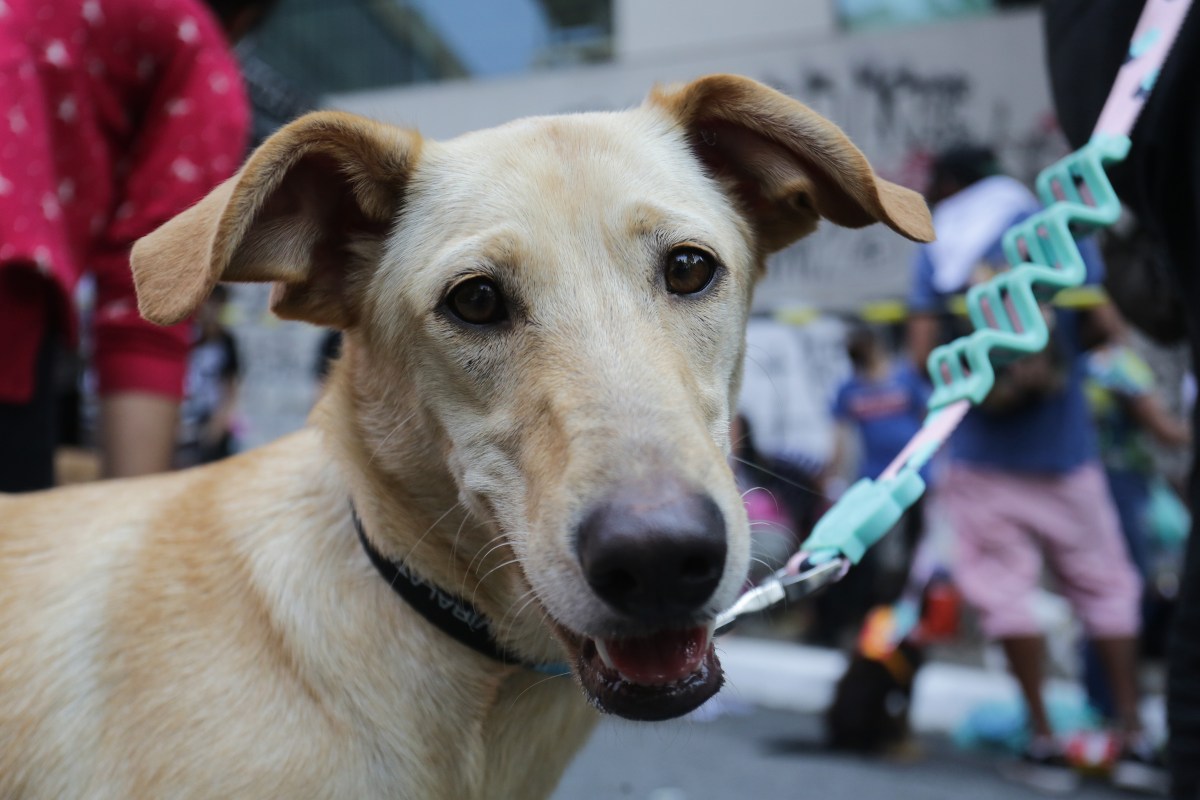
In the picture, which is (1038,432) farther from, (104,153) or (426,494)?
(104,153)

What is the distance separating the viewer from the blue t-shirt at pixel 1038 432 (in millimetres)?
4320

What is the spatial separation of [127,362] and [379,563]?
1.10 metres

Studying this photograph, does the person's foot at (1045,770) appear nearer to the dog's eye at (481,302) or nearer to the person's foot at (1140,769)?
the person's foot at (1140,769)

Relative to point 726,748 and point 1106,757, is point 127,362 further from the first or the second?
point 1106,757

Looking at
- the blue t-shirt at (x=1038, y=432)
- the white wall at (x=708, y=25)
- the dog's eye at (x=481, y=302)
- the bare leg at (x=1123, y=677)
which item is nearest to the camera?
the dog's eye at (x=481, y=302)

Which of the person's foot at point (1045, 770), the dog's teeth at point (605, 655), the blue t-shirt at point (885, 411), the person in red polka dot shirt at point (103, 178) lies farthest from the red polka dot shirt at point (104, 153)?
the blue t-shirt at point (885, 411)

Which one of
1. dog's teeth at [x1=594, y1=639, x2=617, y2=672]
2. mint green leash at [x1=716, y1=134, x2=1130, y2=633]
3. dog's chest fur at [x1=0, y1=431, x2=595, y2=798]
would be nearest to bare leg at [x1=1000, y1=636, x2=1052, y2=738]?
mint green leash at [x1=716, y1=134, x2=1130, y2=633]

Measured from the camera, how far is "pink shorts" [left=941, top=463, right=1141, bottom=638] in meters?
4.28

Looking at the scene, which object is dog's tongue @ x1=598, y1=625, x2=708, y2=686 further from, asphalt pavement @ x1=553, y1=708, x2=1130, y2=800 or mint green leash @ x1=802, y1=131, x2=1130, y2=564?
asphalt pavement @ x1=553, y1=708, x2=1130, y2=800

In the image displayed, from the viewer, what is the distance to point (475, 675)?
180 cm

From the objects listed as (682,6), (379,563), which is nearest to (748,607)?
(379,563)

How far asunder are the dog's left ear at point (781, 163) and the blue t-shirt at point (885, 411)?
13.9ft

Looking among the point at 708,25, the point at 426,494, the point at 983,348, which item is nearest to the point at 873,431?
the point at 983,348

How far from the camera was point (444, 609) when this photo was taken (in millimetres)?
1815
